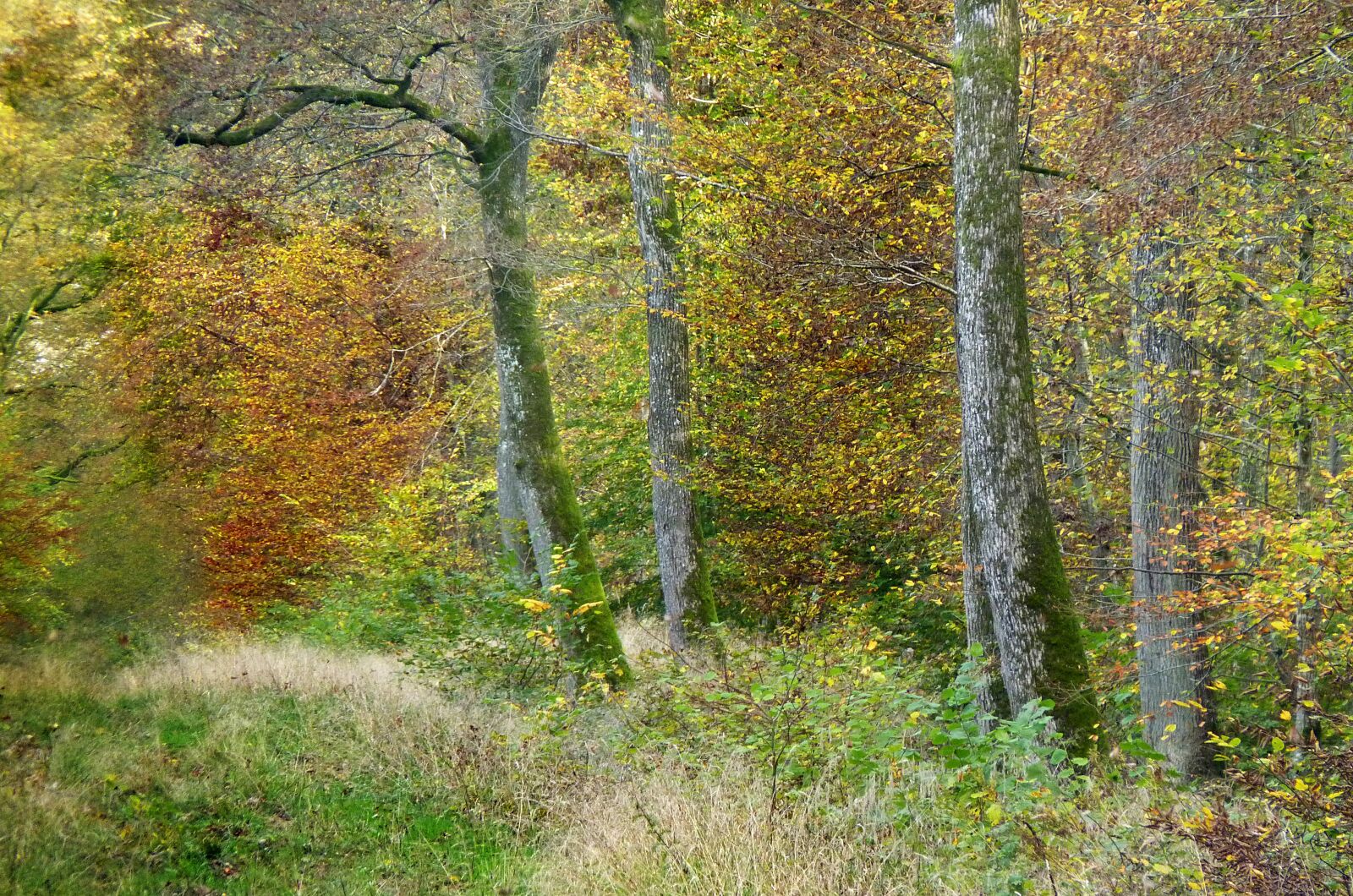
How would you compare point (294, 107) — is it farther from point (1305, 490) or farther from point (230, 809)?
point (1305, 490)

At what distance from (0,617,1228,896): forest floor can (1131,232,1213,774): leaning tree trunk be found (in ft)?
15.7

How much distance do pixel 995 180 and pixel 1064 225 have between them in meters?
3.60

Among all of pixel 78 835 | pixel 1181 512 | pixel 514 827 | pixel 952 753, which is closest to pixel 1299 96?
pixel 1181 512

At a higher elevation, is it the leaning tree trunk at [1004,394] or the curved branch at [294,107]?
the curved branch at [294,107]

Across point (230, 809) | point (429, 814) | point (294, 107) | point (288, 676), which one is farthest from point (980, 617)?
point (294, 107)

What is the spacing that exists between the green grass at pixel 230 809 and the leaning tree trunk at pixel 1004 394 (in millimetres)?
3575

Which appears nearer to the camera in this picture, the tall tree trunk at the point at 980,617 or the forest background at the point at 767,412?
the forest background at the point at 767,412

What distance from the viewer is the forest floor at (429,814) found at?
453 centimetres

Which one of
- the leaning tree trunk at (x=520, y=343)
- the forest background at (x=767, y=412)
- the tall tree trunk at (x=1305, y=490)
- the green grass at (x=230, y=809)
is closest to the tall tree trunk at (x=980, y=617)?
the forest background at (x=767, y=412)

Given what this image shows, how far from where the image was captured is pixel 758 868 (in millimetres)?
4570

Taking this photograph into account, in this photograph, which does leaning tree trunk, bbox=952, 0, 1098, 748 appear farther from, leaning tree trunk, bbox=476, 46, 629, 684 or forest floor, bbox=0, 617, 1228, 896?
leaning tree trunk, bbox=476, 46, 629, 684

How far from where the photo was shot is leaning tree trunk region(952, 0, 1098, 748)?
6.95m

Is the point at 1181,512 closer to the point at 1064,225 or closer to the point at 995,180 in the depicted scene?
the point at 1064,225

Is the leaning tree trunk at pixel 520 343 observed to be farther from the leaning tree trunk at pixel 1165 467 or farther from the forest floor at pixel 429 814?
the leaning tree trunk at pixel 1165 467
